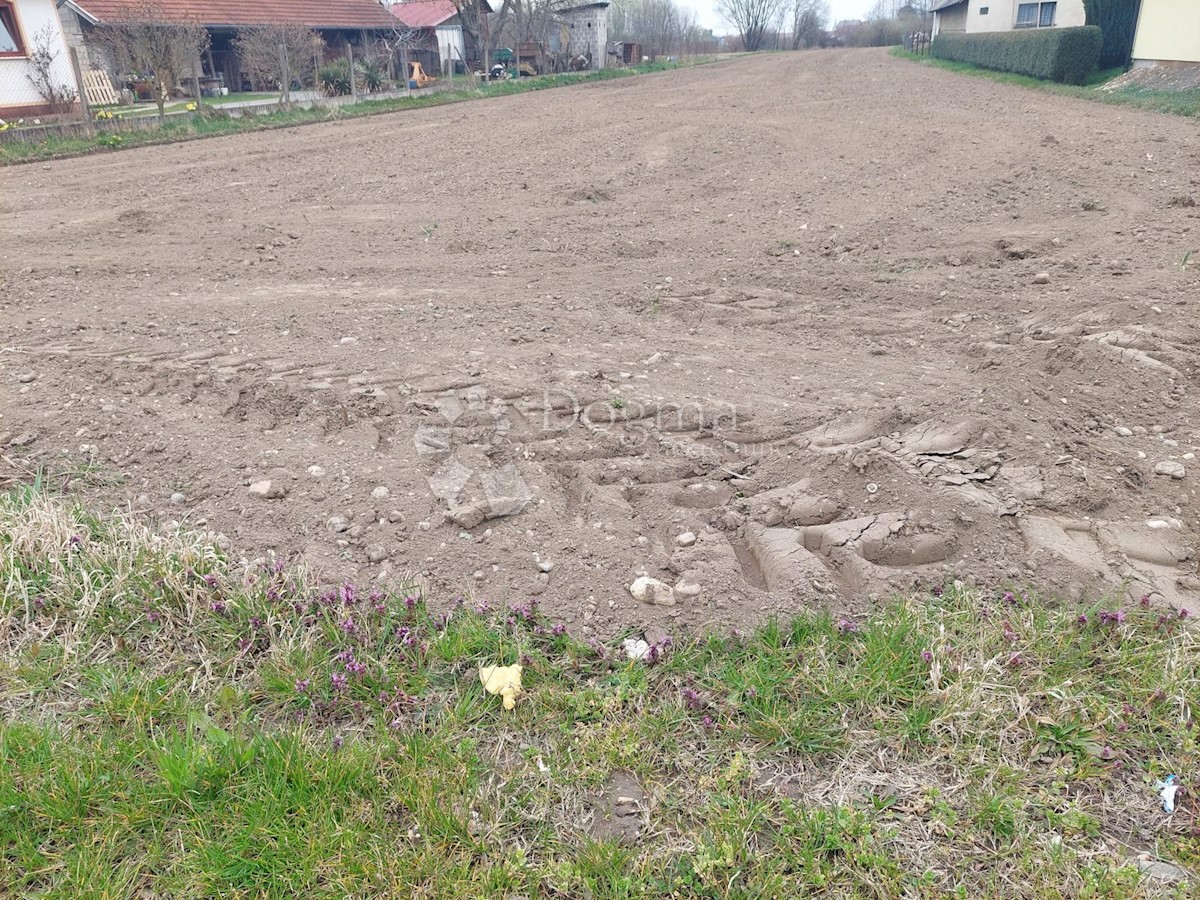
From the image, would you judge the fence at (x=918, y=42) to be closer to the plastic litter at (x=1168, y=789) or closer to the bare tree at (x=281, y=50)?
the bare tree at (x=281, y=50)

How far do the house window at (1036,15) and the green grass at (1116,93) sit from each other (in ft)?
27.0

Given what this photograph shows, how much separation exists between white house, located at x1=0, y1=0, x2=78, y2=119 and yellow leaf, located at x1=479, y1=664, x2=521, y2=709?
20852 millimetres

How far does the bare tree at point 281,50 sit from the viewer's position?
68.1 ft

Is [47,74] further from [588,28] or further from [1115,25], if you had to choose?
[588,28]

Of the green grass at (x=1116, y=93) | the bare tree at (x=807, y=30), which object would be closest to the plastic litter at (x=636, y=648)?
the green grass at (x=1116, y=93)

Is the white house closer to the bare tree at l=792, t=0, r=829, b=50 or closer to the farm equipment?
the farm equipment

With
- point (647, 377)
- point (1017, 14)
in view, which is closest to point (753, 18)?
point (1017, 14)

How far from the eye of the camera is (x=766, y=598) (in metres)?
2.81

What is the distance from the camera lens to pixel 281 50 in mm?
20281

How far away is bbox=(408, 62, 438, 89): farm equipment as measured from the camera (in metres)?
28.6

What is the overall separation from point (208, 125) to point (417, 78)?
1672 centimetres

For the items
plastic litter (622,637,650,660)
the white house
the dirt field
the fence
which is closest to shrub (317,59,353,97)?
the white house

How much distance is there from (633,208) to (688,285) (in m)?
2.49

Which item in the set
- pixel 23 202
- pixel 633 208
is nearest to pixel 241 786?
pixel 633 208
